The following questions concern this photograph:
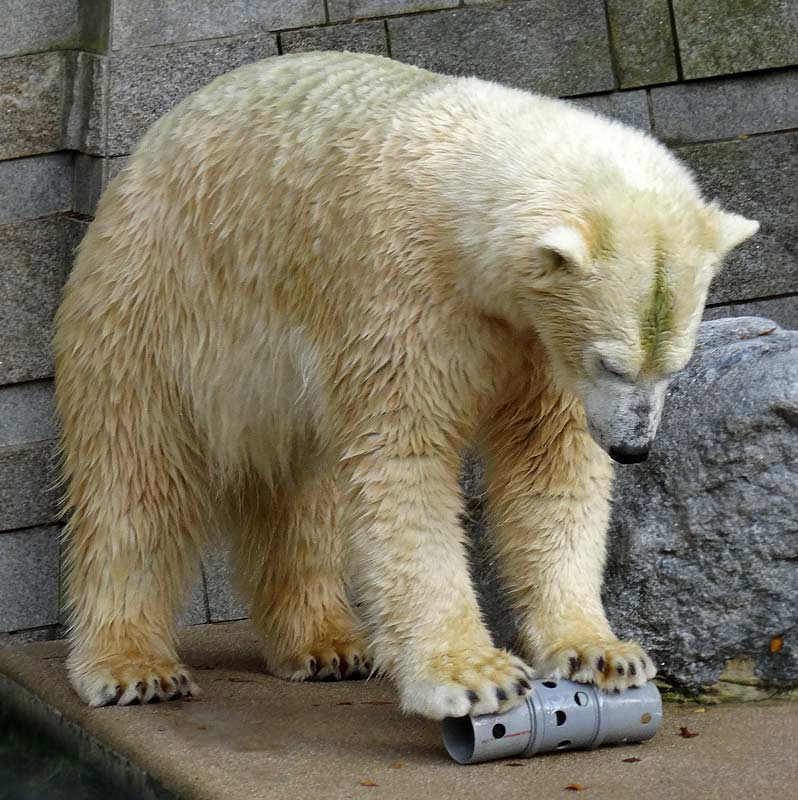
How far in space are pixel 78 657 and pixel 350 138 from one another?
1903 millimetres

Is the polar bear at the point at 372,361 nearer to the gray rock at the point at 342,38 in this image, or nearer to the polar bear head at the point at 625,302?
the polar bear head at the point at 625,302

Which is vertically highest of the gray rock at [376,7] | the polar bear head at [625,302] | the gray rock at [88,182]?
the gray rock at [376,7]

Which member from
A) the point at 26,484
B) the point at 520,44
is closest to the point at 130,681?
the point at 26,484

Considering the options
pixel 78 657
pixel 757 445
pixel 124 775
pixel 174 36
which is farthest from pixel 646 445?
pixel 174 36

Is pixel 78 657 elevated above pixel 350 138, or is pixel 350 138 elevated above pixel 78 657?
pixel 350 138

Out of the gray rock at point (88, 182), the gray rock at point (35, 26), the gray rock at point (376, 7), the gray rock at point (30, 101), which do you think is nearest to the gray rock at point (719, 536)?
the gray rock at point (376, 7)

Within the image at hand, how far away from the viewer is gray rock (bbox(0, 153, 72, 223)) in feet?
19.2

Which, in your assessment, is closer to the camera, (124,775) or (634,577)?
(124,775)

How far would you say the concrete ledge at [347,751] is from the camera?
11.4 feet

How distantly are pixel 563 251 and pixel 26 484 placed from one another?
126 inches

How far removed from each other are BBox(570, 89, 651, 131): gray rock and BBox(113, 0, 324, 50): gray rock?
3.88 feet

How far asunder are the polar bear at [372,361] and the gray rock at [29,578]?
1.28 metres

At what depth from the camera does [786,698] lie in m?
4.27

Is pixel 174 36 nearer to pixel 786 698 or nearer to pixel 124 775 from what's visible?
pixel 124 775
